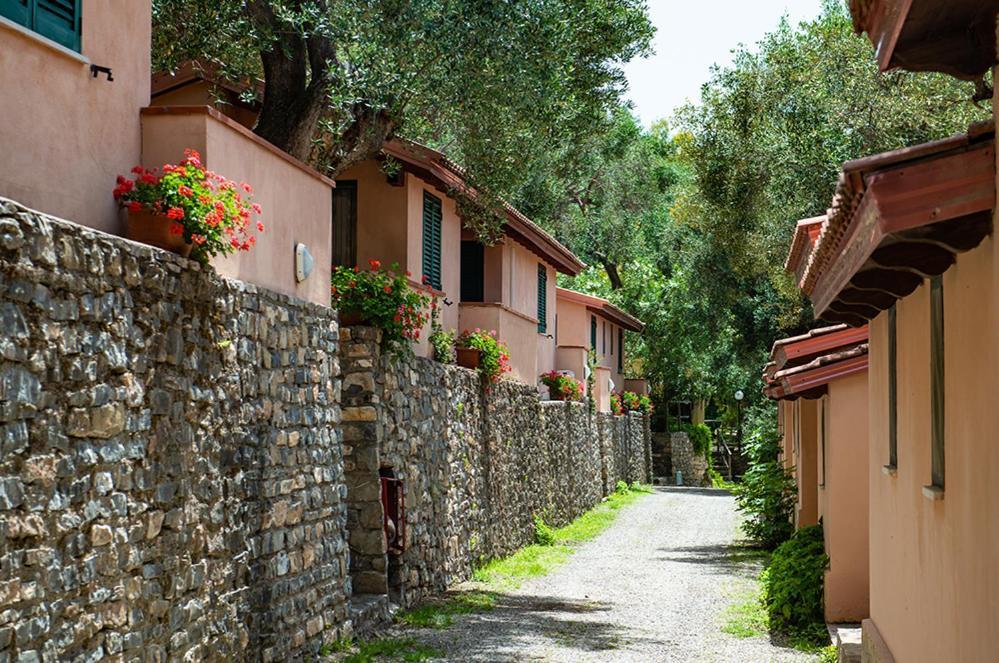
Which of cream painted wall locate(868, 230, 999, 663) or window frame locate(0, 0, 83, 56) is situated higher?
window frame locate(0, 0, 83, 56)

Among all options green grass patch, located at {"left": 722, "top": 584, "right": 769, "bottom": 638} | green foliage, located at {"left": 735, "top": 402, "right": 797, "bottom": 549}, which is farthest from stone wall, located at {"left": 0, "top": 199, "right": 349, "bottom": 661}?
green foliage, located at {"left": 735, "top": 402, "right": 797, "bottom": 549}

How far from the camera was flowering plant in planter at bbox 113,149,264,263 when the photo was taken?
857 centimetres

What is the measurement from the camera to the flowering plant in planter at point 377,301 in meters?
14.3

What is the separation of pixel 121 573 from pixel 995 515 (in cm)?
505

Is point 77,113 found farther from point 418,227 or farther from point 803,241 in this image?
point 418,227

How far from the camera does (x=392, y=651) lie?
12.3 meters

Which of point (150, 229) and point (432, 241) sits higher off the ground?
point (432, 241)

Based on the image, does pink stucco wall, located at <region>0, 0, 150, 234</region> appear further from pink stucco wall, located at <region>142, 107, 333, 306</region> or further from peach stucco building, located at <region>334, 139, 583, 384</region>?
peach stucco building, located at <region>334, 139, 583, 384</region>

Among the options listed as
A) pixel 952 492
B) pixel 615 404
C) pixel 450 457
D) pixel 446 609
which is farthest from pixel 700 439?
pixel 952 492

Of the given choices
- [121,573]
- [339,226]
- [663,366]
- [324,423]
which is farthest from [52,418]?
[663,366]

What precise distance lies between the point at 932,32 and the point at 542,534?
20476 millimetres

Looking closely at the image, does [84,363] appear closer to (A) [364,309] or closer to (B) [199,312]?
(B) [199,312]

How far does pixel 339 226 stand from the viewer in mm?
17391

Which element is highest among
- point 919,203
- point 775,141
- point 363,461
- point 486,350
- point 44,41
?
point 775,141
